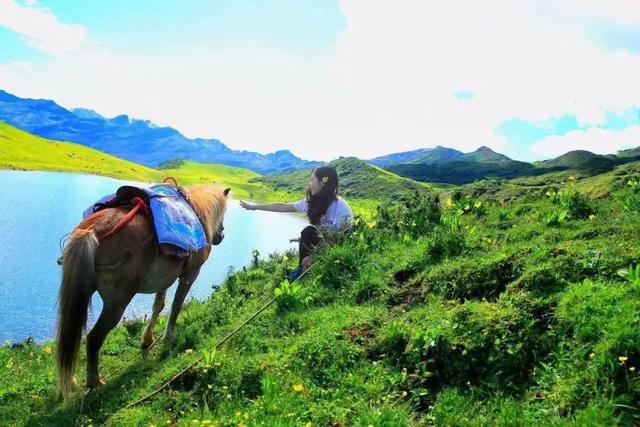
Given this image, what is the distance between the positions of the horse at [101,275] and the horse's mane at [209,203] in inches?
54.6

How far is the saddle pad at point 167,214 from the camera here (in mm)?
7052

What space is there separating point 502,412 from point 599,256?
9.96 feet

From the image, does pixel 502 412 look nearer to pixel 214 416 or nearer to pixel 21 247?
pixel 214 416

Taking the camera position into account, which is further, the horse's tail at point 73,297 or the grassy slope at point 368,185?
Answer: the grassy slope at point 368,185

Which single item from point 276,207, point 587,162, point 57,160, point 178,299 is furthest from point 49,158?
point 178,299

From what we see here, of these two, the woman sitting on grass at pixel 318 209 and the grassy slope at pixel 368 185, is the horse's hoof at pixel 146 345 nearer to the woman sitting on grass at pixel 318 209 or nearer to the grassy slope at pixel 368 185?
the woman sitting on grass at pixel 318 209

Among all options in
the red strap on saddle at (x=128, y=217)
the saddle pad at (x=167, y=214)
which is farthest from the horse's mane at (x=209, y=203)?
the red strap on saddle at (x=128, y=217)

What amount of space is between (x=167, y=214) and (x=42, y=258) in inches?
977

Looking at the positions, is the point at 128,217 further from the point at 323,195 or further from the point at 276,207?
the point at 323,195

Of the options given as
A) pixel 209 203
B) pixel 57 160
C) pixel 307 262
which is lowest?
pixel 307 262

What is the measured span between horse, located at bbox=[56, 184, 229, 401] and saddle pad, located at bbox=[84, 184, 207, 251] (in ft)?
0.57

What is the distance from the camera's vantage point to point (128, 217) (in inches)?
264

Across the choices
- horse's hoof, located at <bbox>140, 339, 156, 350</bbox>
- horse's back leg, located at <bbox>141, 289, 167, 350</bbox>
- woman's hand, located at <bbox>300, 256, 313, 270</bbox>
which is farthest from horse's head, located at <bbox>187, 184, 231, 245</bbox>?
horse's hoof, located at <bbox>140, 339, 156, 350</bbox>

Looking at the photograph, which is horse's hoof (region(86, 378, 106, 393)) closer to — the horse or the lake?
the horse
